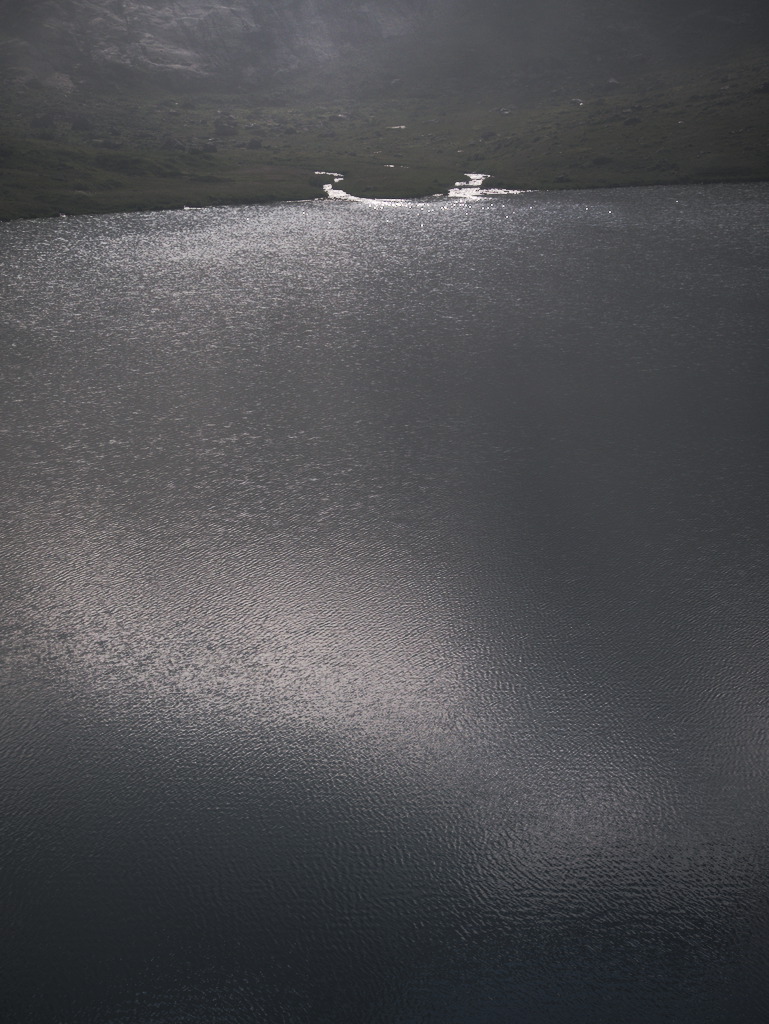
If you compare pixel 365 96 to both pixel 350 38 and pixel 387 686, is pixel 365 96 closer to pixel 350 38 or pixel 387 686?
pixel 350 38

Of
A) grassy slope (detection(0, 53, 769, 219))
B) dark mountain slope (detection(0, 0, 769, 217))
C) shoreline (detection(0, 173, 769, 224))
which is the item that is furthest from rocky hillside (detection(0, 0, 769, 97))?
shoreline (detection(0, 173, 769, 224))

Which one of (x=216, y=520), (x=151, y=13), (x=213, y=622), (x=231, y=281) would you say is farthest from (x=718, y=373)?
(x=151, y=13)

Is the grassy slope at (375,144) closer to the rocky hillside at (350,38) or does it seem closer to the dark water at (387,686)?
the rocky hillside at (350,38)

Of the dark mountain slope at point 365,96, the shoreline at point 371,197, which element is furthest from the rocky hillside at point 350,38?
the shoreline at point 371,197

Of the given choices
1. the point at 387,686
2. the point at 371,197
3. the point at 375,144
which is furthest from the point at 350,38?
the point at 387,686

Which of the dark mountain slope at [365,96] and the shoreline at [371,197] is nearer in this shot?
the shoreline at [371,197]

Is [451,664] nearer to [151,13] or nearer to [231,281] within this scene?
[231,281]
